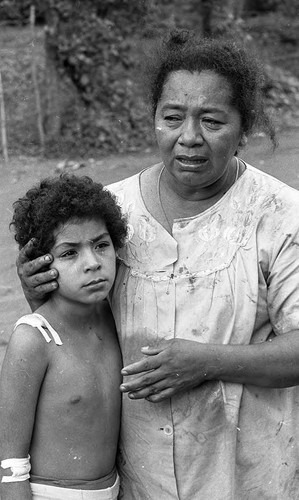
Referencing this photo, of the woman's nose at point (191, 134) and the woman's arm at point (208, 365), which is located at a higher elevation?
the woman's nose at point (191, 134)

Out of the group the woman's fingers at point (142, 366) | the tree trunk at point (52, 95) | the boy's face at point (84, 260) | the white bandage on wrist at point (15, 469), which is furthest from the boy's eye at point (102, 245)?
the tree trunk at point (52, 95)

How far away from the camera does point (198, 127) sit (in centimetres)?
238

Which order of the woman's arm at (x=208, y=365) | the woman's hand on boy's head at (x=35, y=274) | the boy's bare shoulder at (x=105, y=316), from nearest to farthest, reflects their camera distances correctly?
the woman's arm at (x=208, y=365) → the woman's hand on boy's head at (x=35, y=274) → the boy's bare shoulder at (x=105, y=316)

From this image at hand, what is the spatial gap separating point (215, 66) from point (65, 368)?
3.17 feet

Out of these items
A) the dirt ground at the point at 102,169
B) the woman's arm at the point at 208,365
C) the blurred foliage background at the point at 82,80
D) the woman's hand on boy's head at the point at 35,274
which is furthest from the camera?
the blurred foliage background at the point at 82,80

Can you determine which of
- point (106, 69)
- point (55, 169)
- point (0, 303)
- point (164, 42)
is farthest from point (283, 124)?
point (164, 42)

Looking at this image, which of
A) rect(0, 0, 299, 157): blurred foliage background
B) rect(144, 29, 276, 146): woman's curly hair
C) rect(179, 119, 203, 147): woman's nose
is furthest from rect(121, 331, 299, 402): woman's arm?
rect(0, 0, 299, 157): blurred foliage background

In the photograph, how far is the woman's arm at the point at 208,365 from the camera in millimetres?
2340

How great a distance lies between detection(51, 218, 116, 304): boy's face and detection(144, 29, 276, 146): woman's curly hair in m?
0.43

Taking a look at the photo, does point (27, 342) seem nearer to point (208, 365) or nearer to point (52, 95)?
point (208, 365)

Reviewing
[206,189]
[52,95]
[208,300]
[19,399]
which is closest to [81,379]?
[19,399]

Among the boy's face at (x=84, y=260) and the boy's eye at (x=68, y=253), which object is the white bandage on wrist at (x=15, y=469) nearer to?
the boy's face at (x=84, y=260)

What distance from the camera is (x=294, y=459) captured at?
8.34 ft

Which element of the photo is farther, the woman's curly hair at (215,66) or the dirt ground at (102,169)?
the dirt ground at (102,169)
